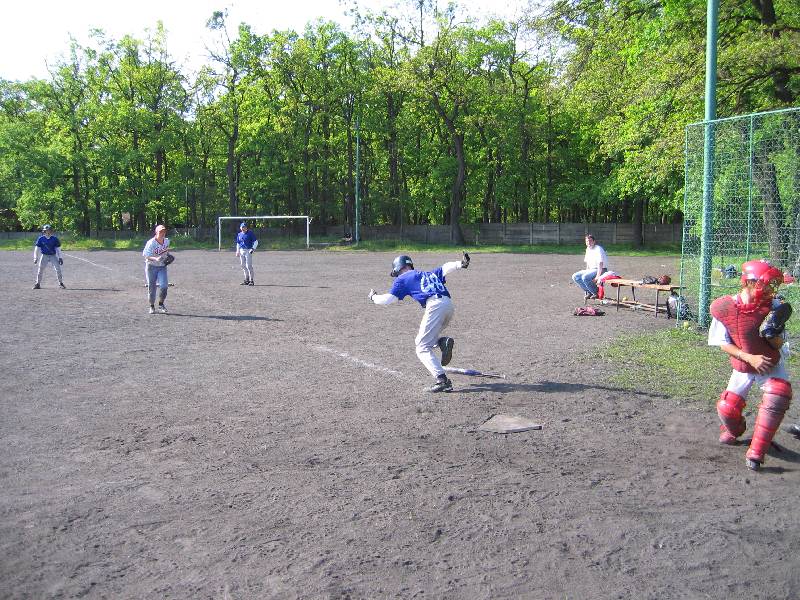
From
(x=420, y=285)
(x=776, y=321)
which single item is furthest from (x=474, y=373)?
(x=776, y=321)

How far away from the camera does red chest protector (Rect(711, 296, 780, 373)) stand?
5.68 metres

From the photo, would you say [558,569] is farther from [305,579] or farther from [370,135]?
[370,135]

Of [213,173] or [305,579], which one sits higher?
[213,173]

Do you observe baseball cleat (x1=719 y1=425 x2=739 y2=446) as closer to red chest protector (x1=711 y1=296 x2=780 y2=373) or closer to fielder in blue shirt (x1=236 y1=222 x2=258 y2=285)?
red chest protector (x1=711 y1=296 x2=780 y2=373)

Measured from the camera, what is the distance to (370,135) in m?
62.3

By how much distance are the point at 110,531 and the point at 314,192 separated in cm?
6110

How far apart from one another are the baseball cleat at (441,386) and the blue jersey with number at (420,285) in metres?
1.01

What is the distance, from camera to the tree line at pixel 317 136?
53938 millimetres

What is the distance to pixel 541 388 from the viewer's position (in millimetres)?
8336

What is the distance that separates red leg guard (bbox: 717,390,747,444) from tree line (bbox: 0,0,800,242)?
141ft

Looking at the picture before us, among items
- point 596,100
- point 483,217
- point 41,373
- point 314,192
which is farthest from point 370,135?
point 41,373

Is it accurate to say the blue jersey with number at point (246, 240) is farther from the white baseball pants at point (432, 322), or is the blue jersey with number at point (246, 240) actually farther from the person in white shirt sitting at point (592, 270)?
the white baseball pants at point (432, 322)

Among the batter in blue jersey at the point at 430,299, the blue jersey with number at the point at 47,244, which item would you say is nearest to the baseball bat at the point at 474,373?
the batter in blue jersey at the point at 430,299

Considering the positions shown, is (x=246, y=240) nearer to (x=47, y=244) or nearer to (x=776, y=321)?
(x=47, y=244)
